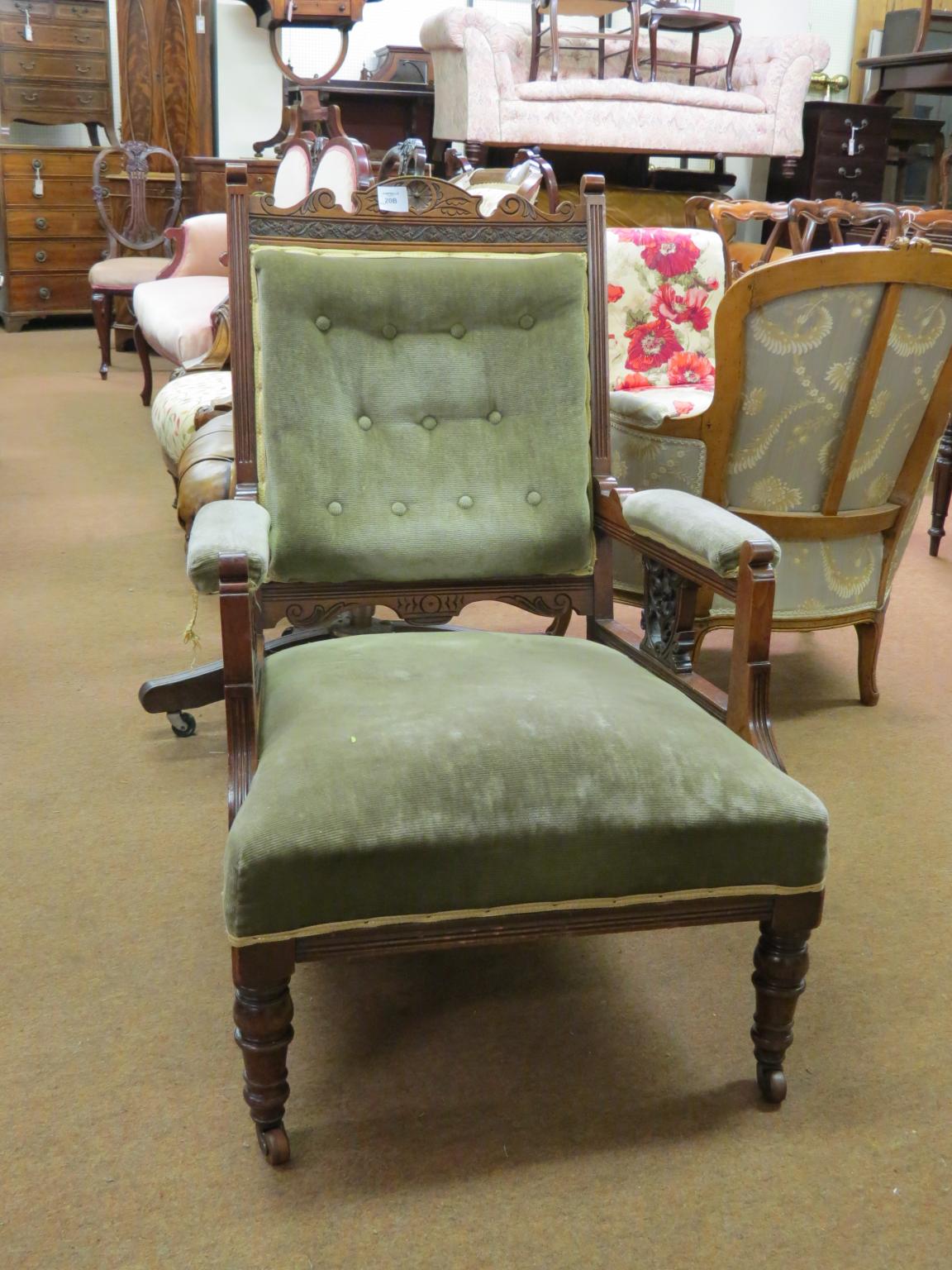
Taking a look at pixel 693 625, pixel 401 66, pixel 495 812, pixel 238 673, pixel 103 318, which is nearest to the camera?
pixel 495 812

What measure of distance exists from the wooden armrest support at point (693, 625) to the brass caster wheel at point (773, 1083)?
363mm

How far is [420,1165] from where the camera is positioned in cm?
134

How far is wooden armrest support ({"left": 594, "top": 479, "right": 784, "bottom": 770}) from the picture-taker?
1.50 metres

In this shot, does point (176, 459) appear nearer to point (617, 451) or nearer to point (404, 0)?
point (617, 451)

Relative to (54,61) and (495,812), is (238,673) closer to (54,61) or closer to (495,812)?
(495,812)

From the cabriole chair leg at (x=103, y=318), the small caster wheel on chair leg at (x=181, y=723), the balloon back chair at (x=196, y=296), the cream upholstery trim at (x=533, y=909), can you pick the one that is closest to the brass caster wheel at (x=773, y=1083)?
the cream upholstery trim at (x=533, y=909)

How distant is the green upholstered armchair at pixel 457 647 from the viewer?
4.13ft

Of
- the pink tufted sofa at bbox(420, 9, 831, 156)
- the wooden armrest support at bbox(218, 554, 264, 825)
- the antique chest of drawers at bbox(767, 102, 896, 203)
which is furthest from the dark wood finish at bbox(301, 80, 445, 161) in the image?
the wooden armrest support at bbox(218, 554, 264, 825)

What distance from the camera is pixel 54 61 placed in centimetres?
694

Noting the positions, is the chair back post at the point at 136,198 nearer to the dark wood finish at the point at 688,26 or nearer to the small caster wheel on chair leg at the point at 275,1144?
the dark wood finish at the point at 688,26

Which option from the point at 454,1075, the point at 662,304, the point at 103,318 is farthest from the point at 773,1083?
the point at 103,318

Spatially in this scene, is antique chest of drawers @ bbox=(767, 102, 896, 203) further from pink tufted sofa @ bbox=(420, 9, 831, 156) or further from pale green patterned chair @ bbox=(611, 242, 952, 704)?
pale green patterned chair @ bbox=(611, 242, 952, 704)

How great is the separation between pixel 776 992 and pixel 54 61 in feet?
23.8

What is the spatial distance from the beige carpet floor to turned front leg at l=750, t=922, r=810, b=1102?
2.0 inches
